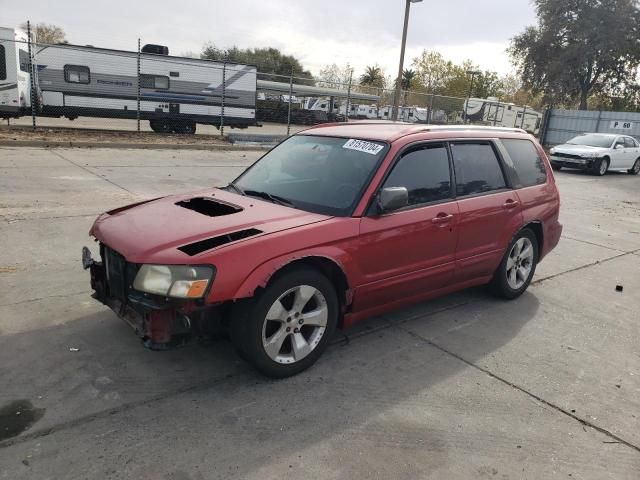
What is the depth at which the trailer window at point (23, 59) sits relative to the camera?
1734 cm

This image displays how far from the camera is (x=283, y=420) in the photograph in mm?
2967

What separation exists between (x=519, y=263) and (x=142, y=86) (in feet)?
60.3

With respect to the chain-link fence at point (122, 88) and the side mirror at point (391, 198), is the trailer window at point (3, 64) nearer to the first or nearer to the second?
the chain-link fence at point (122, 88)

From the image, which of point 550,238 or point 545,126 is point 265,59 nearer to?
point 545,126

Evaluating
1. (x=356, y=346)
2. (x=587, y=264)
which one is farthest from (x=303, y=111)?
(x=356, y=346)

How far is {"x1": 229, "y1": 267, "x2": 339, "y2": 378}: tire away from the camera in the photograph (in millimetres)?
A: 3135

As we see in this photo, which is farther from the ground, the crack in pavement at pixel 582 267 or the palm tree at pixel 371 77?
the palm tree at pixel 371 77

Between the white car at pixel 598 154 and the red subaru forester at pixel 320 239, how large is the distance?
50.9ft

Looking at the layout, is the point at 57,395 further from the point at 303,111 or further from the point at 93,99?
the point at 303,111

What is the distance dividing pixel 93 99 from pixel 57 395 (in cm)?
1871

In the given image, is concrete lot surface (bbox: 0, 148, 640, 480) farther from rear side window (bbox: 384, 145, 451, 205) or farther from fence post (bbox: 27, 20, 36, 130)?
fence post (bbox: 27, 20, 36, 130)

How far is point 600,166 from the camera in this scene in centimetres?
1889

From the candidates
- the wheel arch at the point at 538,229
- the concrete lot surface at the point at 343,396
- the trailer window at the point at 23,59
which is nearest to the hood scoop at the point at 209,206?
the concrete lot surface at the point at 343,396

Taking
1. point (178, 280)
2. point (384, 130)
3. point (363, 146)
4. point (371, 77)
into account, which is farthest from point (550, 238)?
point (371, 77)
